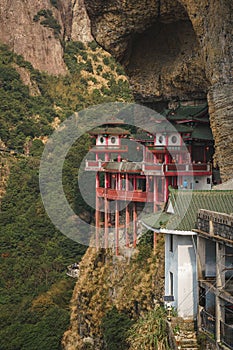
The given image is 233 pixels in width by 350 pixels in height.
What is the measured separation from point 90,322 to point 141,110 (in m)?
15.5

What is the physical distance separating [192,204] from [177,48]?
18.3m

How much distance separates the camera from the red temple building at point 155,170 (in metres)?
31.8

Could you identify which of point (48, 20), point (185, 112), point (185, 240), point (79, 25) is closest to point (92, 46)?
point (79, 25)

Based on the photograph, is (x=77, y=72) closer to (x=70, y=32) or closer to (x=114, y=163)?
(x=70, y=32)

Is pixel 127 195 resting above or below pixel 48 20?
below

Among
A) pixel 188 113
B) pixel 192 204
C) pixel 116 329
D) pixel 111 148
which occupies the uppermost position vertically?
pixel 188 113

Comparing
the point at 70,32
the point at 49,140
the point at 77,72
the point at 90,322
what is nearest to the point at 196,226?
the point at 90,322

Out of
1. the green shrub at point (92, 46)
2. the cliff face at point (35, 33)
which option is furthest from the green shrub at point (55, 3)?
the green shrub at point (92, 46)

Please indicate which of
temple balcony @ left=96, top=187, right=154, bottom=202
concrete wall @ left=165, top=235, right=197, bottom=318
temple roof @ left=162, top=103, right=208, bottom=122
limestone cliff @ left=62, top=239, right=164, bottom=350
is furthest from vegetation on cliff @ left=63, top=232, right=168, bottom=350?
temple roof @ left=162, top=103, right=208, bottom=122

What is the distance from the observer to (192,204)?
62.7 feet

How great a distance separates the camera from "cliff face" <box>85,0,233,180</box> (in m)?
25.3

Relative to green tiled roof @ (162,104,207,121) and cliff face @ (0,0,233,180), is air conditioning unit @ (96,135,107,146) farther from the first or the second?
green tiled roof @ (162,104,207,121)

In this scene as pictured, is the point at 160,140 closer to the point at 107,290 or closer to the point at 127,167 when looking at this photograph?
the point at 127,167

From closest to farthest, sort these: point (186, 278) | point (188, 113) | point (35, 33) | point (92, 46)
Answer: point (186, 278) < point (188, 113) < point (35, 33) < point (92, 46)
